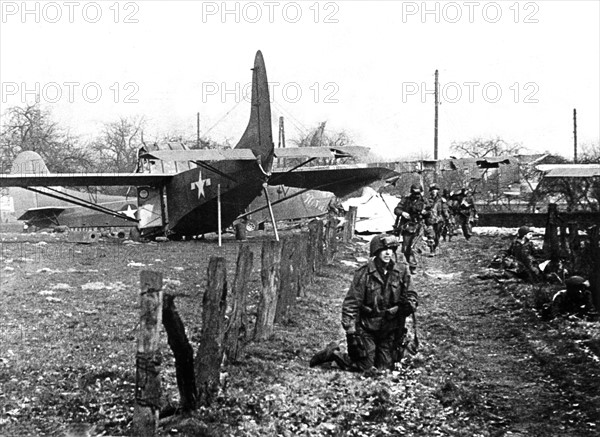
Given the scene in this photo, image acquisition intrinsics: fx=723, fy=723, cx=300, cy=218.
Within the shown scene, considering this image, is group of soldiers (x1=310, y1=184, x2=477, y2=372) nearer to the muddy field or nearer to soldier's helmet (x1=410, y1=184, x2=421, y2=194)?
the muddy field

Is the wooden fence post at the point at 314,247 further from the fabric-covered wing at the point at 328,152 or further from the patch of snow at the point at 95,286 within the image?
the patch of snow at the point at 95,286

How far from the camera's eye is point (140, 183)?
24.0 meters

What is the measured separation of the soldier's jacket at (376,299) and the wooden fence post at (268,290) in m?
1.43

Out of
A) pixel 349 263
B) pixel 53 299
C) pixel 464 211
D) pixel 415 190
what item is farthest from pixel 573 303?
pixel 464 211

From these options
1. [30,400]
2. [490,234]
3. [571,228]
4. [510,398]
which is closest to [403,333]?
[510,398]

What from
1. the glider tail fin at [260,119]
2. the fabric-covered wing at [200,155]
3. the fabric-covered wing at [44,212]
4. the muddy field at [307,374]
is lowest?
the muddy field at [307,374]

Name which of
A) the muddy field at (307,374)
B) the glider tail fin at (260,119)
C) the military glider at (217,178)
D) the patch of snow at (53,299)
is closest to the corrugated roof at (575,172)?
the muddy field at (307,374)

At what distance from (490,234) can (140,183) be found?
13.1m

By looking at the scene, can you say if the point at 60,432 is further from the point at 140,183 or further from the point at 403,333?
the point at 140,183

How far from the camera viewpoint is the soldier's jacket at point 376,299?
7965 mm

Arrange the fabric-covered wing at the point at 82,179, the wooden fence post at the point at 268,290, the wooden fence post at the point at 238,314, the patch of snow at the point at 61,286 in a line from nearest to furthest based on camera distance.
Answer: the wooden fence post at the point at 238,314, the wooden fence post at the point at 268,290, the patch of snow at the point at 61,286, the fabric-covered wing at the point at 82,179

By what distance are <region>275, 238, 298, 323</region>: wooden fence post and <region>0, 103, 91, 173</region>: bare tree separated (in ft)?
83.7

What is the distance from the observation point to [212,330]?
6.51 m

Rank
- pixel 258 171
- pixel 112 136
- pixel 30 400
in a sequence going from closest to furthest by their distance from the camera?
pixel 30 400 → pixel 258 171 → pixel 112 136
